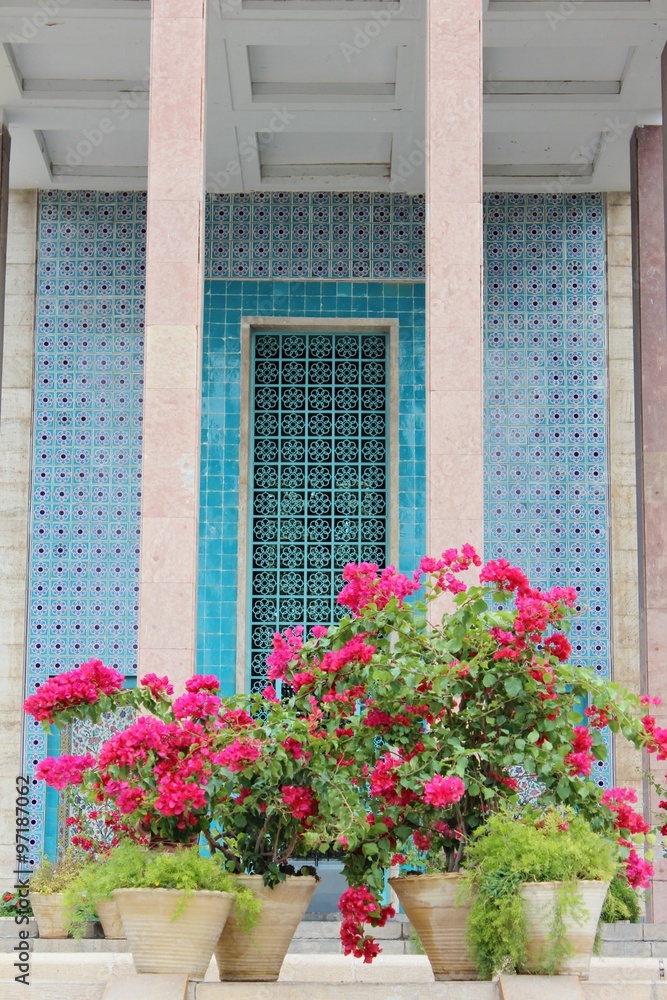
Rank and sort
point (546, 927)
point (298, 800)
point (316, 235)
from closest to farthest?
point (546, 927)
point (298, 800)
point (316, 235)

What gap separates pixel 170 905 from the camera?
19.5 feet

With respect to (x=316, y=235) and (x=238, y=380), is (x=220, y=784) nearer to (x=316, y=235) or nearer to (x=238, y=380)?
(x=238, y=380)

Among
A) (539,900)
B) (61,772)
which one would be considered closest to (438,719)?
(539,900)

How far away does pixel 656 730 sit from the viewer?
691 cm

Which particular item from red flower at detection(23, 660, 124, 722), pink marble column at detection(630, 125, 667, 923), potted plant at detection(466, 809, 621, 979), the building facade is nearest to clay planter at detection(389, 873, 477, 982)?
potted plant at detection(466, 809, 621, 979)

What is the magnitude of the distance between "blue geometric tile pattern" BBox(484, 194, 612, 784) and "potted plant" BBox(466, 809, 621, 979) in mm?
8055

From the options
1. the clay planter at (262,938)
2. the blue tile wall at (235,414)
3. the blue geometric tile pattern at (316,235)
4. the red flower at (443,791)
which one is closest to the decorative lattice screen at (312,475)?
the blue tile wall at (235,414)

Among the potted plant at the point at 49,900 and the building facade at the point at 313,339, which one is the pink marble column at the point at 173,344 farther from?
the building facade at the point at 313,339

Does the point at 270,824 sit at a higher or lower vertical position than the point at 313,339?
lower

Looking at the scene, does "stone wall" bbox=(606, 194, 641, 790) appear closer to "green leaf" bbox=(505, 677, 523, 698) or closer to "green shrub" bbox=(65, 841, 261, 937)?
"green leaf" bbox=(505, 677, 523, 698)

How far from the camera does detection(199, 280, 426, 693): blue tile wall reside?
46.3ft

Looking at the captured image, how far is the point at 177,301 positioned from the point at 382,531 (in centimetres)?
504

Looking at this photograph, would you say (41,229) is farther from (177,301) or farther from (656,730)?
(656,730)

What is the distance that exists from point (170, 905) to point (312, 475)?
8725mm
